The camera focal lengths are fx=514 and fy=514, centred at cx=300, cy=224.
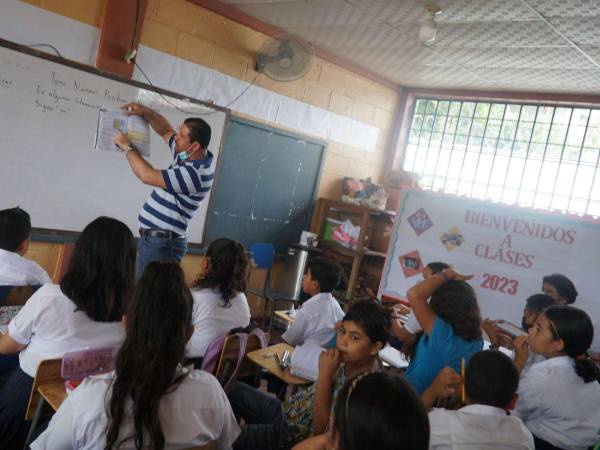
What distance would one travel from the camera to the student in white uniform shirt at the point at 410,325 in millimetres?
2973

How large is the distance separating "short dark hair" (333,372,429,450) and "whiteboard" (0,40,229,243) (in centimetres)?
313

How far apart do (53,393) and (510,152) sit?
503 cm

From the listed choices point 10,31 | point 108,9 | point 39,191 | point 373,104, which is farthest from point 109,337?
point 373,104

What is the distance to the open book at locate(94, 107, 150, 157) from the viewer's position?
2.88 meters

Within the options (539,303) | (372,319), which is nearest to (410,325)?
(539,303)

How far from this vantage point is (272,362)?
2.33m

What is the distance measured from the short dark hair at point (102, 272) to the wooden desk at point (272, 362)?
0.77 meters

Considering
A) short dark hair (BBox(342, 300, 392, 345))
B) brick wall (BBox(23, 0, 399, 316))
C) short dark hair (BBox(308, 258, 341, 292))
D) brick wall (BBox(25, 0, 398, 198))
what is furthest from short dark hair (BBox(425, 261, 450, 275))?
brick wall (BBox(25, 0, 398, 198))

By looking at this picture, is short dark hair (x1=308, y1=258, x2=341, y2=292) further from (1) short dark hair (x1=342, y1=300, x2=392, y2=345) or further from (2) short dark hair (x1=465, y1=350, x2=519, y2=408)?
(2) short dark hair (x1=465, y1=350, x2=519, y2=408)

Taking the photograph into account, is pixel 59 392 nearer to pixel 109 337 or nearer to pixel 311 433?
pixel 109 337

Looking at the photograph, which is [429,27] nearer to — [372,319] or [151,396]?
[372,319]

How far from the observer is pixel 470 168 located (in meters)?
5.68

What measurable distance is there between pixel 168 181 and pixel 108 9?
155 centimetres

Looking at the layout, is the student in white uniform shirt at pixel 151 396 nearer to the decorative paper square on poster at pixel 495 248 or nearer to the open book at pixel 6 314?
the open book at pixel 6 314
